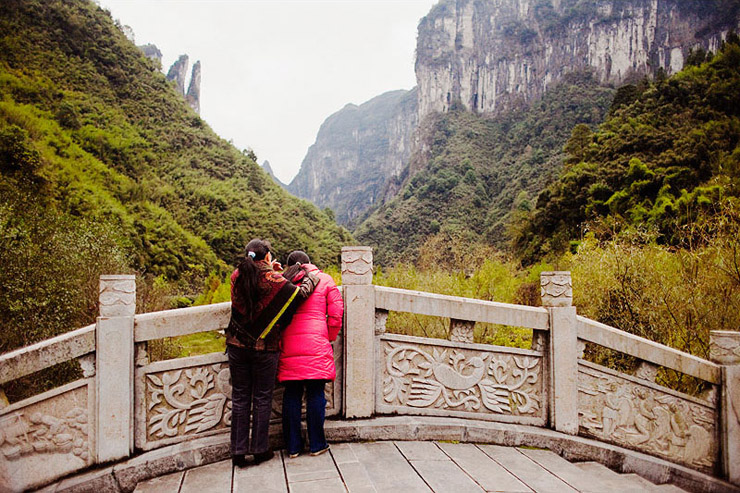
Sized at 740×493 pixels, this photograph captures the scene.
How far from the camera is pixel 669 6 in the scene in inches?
2820

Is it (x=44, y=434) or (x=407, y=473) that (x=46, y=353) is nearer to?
(x=44, y=434)

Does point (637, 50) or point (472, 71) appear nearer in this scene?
point (637, 50)

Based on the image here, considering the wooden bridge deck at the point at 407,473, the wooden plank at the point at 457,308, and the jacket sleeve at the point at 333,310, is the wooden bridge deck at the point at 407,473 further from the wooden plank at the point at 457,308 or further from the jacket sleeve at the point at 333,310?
the wooden plank at the point at 457,308

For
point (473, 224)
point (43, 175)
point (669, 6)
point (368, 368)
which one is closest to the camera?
point (368, 368)

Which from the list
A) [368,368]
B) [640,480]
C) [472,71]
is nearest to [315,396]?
[368,368]

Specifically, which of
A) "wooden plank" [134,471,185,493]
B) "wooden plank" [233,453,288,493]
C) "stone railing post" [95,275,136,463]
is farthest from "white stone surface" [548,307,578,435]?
"stone railing post" [95,275,136,463]

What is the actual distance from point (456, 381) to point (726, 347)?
9.76 feet

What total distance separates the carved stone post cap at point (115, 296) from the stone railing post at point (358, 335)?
1.66 metres

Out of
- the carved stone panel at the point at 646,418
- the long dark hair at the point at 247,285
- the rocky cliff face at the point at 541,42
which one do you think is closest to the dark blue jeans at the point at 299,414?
the long dark hair at the point at 247,285

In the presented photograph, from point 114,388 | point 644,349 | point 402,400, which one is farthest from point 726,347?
point 114,388

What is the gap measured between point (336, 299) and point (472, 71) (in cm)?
10088

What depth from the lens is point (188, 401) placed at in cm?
329

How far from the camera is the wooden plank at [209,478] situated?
284 cm

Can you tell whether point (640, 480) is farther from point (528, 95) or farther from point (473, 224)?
point (528, 95)
